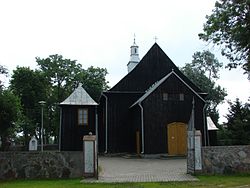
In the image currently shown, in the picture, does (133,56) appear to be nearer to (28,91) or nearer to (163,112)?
(163,112)

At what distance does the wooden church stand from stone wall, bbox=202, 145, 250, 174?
12.1 meters

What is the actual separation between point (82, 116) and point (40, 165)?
1824 centimetres

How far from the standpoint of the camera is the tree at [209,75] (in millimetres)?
56875

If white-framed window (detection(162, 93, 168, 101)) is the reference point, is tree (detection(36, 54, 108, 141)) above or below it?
above

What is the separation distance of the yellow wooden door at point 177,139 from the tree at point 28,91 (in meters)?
25.5

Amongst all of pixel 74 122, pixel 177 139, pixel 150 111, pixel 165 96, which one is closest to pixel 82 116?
pixel 74 122

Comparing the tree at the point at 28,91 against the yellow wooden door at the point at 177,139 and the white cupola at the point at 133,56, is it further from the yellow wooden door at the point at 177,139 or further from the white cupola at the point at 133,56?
the yellow wooden door at the point at 177,139

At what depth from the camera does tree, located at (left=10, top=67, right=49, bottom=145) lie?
49.4 meters

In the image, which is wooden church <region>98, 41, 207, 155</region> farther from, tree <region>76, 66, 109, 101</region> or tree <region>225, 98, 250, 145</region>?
tree <region>76, 66, 109, 101</region>

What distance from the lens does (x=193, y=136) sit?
16375mm

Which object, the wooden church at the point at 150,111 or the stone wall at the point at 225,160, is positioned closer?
the stone wall at the point at 225,160

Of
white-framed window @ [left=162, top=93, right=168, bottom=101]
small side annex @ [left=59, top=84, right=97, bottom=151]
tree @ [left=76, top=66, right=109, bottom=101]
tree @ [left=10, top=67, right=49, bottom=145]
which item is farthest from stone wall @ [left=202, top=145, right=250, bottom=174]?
tree @ [left=76, top=66, right=109, bottom=101]

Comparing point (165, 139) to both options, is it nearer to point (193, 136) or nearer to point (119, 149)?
point (119, 149)

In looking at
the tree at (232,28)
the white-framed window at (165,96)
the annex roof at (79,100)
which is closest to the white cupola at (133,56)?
the annex roof at (79,100)
